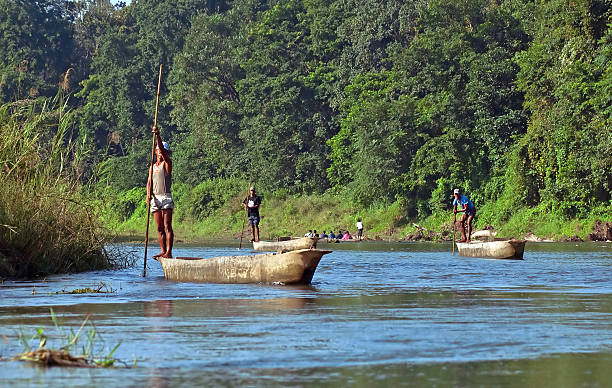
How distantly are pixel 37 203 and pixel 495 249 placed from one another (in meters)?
14.2

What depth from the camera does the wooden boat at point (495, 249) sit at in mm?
27703

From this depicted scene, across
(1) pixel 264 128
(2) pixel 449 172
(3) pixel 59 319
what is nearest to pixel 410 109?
(2) pixel 449 172

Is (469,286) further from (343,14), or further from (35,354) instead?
(343,14)

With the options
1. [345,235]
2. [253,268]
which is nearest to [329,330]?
[253,268]

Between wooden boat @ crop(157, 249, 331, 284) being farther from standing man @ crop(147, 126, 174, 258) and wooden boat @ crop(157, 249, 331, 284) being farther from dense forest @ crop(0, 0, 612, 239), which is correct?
dense forest @ crop(0, 0, 612, 239)

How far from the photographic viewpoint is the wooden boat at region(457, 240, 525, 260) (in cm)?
2770

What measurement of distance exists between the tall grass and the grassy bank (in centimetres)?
2318

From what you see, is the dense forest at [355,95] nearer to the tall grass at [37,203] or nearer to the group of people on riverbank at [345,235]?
the group of people on riverbank at [345,235]

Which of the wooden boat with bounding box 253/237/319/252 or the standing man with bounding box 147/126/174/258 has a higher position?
the standing man with bounding box 147/126/174/258

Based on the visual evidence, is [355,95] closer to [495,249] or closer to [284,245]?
[284,245]

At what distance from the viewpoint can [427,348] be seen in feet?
30.2

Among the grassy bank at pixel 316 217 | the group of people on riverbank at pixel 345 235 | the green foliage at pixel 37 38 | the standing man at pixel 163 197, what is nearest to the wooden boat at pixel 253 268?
the standing man at pixel 163 197

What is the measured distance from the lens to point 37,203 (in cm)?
1767

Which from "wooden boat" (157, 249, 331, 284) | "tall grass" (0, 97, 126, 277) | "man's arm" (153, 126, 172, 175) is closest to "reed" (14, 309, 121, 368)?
"wooden boat" (157, 249, 331, 284)
